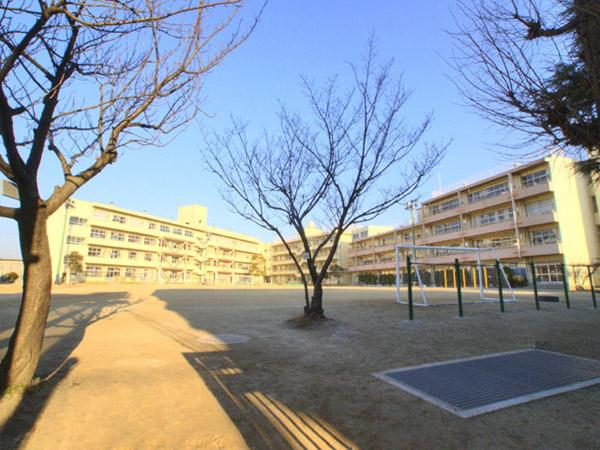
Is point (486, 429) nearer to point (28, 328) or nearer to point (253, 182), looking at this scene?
point (28, 328)

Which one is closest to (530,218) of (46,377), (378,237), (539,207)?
(539,207)

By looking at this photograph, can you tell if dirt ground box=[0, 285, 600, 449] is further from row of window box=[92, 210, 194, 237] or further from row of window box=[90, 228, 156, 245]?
row of window box=[92, 210, 194, 237]

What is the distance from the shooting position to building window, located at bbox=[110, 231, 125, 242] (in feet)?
172

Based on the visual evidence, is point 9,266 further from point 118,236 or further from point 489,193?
point 489,193

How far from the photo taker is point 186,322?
909 centimetres

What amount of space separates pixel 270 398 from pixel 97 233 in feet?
183

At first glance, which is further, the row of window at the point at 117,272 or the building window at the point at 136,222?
the building window at the point at 136,222

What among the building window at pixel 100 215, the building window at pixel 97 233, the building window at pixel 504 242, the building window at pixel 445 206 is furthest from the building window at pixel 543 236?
the building window at pixel 100 215

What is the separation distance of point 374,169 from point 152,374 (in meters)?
7.14

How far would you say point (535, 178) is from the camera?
111 feet

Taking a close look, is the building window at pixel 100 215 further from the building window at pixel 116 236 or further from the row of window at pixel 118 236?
the building window at pixel 116 236

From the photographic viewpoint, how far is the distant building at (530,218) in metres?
31.2

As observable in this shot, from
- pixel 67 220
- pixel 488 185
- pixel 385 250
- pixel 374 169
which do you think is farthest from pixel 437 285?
pixel 67 220

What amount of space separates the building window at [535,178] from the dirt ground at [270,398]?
32.0 metres
